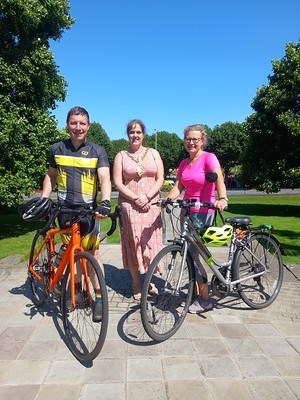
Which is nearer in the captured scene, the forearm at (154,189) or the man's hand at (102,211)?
the man's hand at (102,211)

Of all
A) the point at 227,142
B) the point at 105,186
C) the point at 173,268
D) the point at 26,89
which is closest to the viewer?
the point at 173,268

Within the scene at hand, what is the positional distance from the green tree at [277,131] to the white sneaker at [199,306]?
487 inches

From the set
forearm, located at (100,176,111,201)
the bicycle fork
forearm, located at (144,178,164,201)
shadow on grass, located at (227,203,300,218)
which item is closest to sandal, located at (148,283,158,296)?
the bicycle fork

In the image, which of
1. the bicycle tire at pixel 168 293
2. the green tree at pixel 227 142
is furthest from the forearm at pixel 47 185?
the green tree at pixel 227 142

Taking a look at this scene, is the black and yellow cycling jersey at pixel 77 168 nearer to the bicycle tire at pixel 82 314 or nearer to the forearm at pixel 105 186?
the forearm at pixel 105 186

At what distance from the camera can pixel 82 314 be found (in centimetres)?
330

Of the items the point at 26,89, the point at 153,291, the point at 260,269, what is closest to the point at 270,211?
the point at 26,89

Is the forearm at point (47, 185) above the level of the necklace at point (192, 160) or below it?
below

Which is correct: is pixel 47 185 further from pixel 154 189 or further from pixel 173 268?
pixel 173 268

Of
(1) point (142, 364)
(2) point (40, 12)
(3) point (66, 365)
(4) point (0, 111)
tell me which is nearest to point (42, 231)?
(3) point (66, 365)

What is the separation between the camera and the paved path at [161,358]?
2549 mm

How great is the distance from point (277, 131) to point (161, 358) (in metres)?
15.3

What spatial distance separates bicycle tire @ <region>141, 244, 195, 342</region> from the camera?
10.7 ft

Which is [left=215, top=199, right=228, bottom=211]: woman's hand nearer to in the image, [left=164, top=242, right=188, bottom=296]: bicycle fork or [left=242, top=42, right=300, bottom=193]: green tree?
[left=164, top=242, right=188, bottom=296]: bicycle fork
